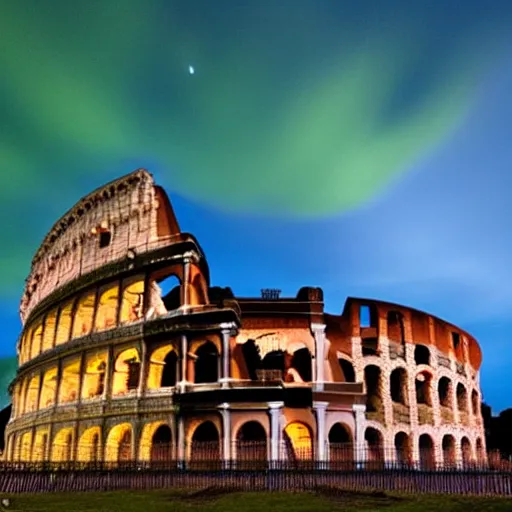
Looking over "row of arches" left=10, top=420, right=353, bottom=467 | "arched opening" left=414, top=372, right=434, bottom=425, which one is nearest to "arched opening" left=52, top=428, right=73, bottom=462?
"row of arches" left=10, top=420, right=353, bottom=467

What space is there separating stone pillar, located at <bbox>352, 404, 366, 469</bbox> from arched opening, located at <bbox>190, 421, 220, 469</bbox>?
7053 millimetres

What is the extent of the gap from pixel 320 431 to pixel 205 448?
5616 mm

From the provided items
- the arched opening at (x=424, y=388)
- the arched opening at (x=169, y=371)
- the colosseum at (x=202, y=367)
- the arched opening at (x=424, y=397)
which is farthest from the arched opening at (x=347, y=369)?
the arched opening at (x=169, y=371)

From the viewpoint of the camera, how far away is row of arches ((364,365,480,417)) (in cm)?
3763

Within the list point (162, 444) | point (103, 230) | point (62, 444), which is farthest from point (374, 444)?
point (103, 230)

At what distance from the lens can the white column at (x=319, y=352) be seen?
3312 centimetres

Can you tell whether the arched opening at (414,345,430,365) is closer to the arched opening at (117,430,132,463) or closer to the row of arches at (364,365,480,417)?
the row of arches at (364,365,480,417)

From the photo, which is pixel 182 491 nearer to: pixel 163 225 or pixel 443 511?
pixel 443 511

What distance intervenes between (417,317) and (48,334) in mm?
24510

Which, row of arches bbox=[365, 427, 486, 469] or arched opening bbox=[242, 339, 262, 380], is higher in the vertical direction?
arched opening bbox=[242, 339, 262, 380]

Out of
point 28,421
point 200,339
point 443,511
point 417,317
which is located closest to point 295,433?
point 200,339

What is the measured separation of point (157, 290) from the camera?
36.0 m

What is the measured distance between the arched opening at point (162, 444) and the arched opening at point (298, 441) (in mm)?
5765

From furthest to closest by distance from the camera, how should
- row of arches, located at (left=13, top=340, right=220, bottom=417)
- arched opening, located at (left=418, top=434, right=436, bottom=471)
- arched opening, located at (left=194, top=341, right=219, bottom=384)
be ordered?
1. arched opening, located at (left=418, top=434, right=436, bottom=471)
2. arched opening, located at (left=194, top=341, right=219, bottom=384)
3. row of arches, located at (left=13, top=340, right=220, bottom=417)
